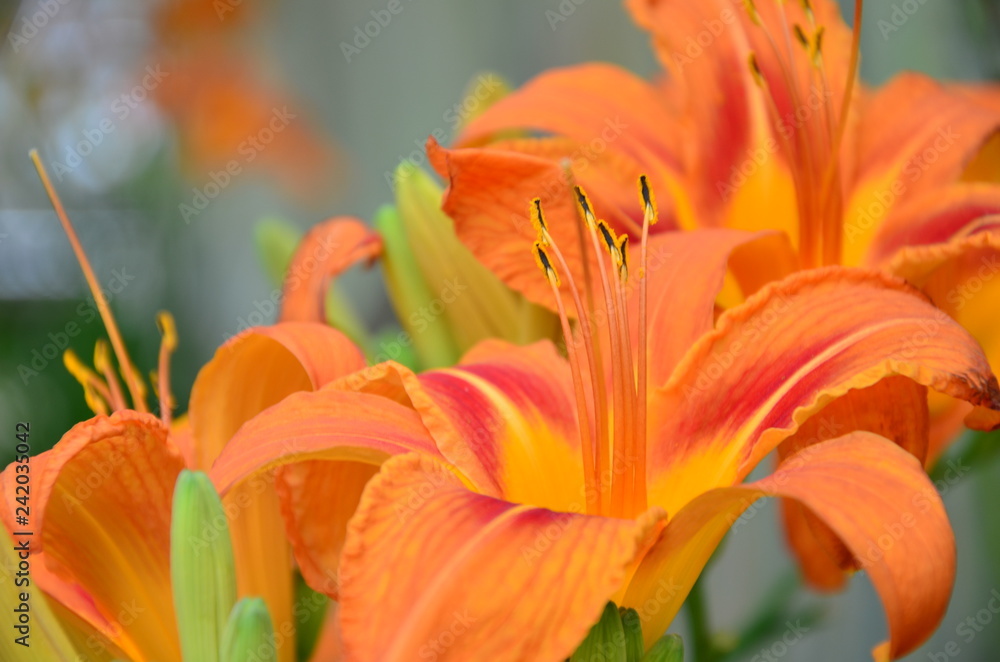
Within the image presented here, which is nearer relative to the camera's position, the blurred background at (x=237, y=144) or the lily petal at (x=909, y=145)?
the lily petal at (x=909, y=145)

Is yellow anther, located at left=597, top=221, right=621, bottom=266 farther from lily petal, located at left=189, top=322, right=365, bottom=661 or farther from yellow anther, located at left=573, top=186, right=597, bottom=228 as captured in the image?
lily petal, located at left=189, top=322, right=365, bottom=661

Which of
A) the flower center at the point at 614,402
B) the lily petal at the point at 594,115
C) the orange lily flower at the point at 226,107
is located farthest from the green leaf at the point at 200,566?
the orange lily flower at the point at 226,107

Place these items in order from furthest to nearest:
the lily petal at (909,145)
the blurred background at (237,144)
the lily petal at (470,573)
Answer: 1. the blurred background at (237,144)
2. the lily petal at (909,145)
3. the lily petal at (470,573)

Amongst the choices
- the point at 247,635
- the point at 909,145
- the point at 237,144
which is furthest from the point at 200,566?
the point at 237,144

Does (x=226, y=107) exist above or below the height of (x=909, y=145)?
above

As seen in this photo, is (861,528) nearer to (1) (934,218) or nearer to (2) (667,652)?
(2) (667,652)

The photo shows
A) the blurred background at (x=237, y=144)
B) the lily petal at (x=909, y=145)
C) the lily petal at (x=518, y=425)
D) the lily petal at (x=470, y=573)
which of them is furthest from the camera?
the blurred background at (x=237, y=144)

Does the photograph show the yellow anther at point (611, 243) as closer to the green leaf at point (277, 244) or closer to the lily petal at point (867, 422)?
the lily petal at point (867, 422)

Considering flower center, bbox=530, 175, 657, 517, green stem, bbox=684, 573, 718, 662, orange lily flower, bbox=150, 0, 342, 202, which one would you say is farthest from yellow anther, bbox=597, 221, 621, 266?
orange lily flower, bbox=150, 0, 342, 202
